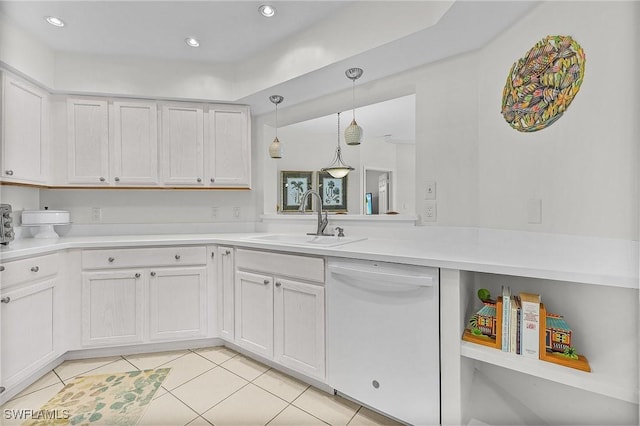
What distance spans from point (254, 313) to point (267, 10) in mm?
1997

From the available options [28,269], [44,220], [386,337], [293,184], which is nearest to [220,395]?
[386,337]

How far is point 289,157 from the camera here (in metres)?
4.34

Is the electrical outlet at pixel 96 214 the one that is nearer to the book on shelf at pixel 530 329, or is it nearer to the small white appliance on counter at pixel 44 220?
the small white appliance on counter at pixel 44 220

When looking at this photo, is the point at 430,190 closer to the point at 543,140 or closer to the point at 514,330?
the point at 543,140

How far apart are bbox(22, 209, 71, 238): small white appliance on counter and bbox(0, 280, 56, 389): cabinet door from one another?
2.01 feet

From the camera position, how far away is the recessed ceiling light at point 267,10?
1857 millimetres

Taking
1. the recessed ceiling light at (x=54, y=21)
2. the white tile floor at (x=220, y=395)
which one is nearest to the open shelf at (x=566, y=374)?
the white tile floor at (x=220, y=395)

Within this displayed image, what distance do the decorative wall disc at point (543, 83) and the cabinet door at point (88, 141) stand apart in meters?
2.96

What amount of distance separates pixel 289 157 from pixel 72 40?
2598mm

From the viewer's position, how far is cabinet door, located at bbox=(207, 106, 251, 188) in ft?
8.69

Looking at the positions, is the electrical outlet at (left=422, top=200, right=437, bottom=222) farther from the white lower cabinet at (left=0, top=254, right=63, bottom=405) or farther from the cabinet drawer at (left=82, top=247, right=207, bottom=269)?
the white lower cabinet at (left=0, top=254, right=63, bottom=405)

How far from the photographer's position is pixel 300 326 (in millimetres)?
1765

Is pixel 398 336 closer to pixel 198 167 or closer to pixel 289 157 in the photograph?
pixel 198 167

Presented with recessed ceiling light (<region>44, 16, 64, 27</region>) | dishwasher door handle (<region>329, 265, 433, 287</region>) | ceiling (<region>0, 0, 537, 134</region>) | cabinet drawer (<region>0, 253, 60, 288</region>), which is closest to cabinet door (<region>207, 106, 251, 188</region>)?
ceiling (<region>0, 0, 537, 134</region>)
